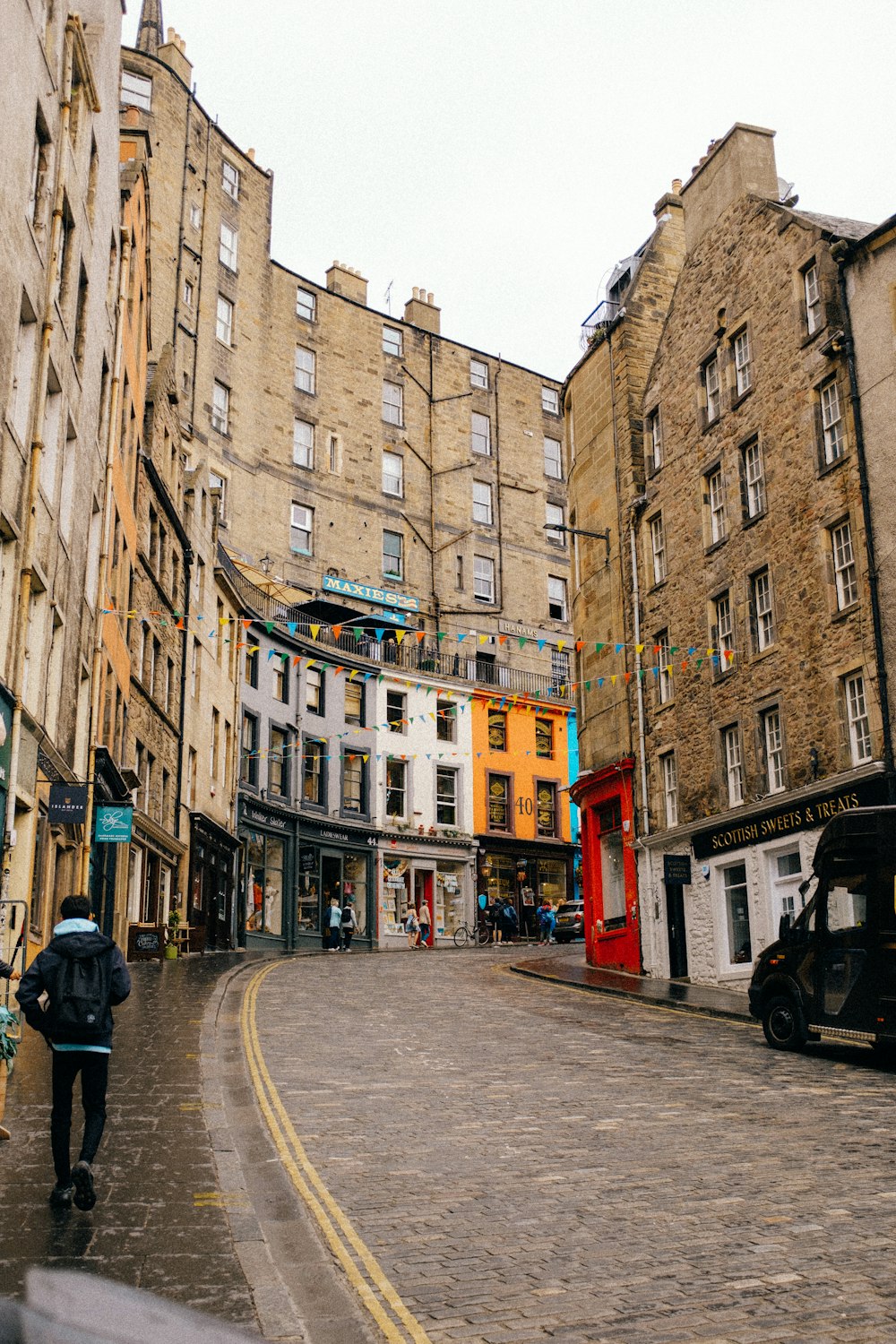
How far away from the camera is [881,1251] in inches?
254

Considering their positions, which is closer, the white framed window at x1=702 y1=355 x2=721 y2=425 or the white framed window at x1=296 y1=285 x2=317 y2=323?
the white framed window at x1=702 y1=355 x2=721 y2=425

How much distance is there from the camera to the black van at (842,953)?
46.9 ft

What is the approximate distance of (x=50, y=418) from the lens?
19.7 meters

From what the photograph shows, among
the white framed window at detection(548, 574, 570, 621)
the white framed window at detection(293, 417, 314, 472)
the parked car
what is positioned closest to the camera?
the parked car

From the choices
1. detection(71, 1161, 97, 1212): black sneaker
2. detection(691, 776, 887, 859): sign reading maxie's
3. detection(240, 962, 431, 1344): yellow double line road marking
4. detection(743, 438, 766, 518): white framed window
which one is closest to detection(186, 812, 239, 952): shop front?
detection(691, 776, 887, 859): sign reading maxie's

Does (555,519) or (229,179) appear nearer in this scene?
(229,179)

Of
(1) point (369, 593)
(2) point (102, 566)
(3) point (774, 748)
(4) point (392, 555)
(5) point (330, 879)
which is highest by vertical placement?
(4) point (392, 555)

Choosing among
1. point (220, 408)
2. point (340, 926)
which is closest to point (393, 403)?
point (220, 408)

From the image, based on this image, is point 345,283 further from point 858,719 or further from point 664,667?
point 858,719

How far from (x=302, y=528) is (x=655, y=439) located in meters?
20.9

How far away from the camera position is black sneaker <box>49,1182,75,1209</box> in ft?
23.1

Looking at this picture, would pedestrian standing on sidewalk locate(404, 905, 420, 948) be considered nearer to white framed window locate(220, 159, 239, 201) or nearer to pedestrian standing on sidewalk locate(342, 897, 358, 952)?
pedestrian standing on sidewalk locate(342, 897, 358, 952)

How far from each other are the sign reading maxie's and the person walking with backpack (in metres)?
14.8

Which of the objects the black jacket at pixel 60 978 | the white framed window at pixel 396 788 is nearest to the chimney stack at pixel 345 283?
the white framed window at pixel 396 788
